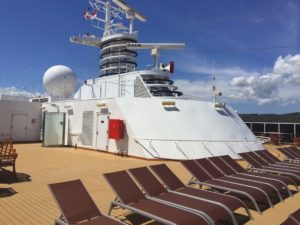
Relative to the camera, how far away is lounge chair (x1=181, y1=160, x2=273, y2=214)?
5234 millimetres

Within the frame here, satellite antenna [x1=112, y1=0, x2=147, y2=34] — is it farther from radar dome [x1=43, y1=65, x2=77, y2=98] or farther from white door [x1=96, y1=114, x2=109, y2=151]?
white door [x1=96, y1=114, x2=109, y2=151]

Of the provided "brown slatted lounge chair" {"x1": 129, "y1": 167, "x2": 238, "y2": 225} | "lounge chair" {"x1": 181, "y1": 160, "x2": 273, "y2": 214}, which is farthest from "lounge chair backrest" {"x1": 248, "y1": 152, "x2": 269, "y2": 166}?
"brown slatted lounge chair" {"x1": 129, "y1": 167, "x2": 238, "y2": 225}

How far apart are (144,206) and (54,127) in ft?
45.0

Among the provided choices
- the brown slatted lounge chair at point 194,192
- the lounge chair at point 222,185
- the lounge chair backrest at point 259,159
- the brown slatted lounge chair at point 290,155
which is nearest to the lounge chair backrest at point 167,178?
the brown slatted lounge chair at point 194,192

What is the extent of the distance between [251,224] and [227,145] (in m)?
8.78

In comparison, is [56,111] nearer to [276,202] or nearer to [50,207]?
[50,207]

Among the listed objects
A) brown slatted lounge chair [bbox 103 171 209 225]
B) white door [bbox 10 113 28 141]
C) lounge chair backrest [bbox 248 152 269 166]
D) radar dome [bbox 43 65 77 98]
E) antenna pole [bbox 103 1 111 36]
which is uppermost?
antenna pole [bbox 103 1 111 36]

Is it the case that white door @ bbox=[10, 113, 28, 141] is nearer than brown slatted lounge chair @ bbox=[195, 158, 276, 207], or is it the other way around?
brown slatted lounge chair @ bbox=[195, 158, 276, 207]

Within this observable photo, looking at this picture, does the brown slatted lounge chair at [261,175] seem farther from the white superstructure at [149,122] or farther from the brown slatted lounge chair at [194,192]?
the white superstructure at [149,122]

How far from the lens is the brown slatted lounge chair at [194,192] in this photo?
4.54 metres

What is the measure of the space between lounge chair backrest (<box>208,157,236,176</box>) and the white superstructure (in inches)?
200

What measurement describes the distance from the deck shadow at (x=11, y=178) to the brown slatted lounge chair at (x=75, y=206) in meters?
3.90

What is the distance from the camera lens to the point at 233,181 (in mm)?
6078

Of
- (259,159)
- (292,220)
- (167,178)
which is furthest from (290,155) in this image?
(292,220)
